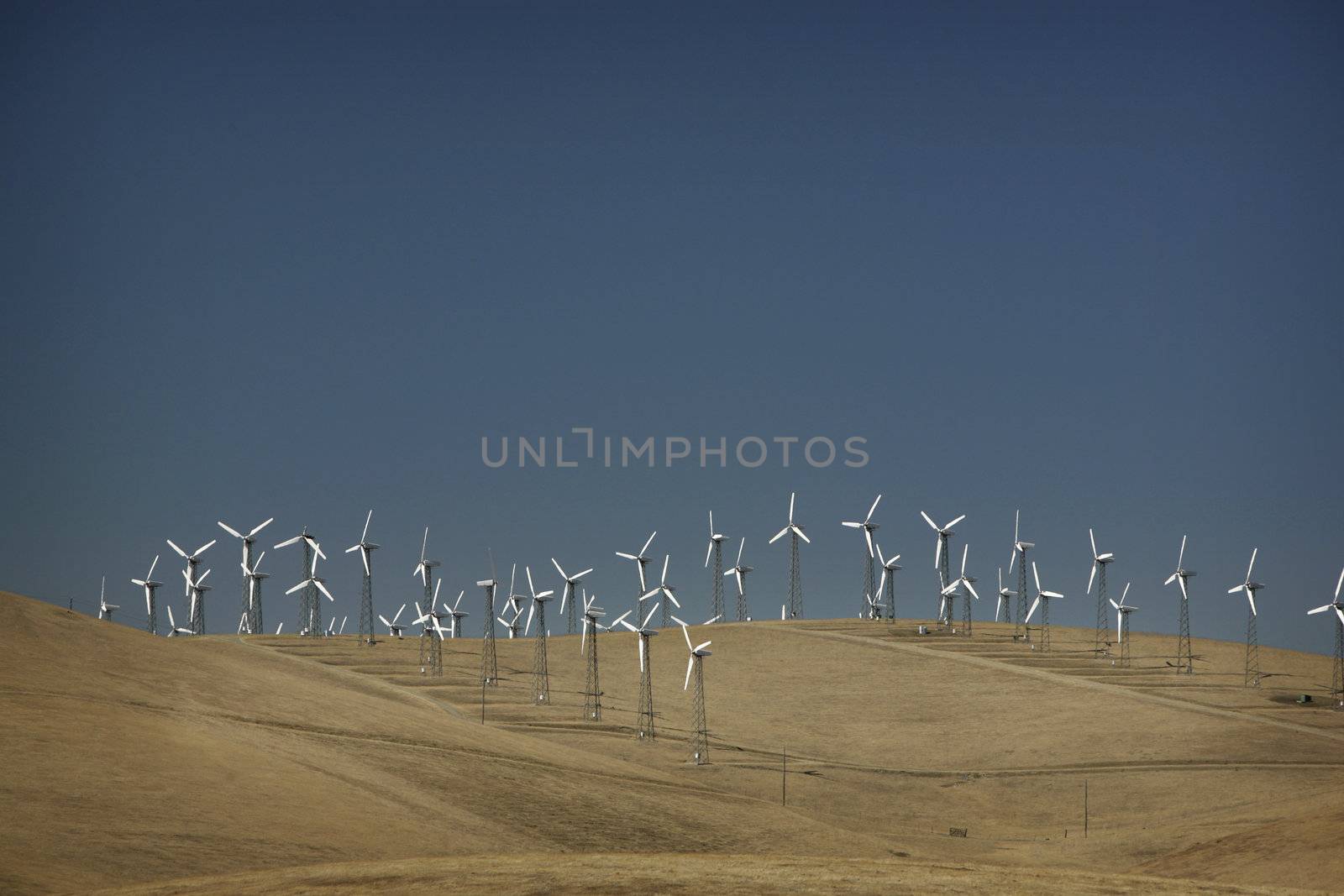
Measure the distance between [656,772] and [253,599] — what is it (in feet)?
324

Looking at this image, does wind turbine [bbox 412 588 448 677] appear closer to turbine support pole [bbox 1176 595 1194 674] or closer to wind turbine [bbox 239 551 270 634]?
wind turbine [bbox 239 551 270 634]

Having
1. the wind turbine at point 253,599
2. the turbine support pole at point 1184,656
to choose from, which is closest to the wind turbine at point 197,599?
the wind turbine at point 253,599

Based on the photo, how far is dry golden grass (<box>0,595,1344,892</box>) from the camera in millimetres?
49500

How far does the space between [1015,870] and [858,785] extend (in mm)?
56368

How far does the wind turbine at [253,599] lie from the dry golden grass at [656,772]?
7976mm

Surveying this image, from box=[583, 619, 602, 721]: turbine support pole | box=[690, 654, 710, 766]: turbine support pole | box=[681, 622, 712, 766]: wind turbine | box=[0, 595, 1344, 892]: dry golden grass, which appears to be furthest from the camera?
box=[583, 619, 602, 721]: turbine support pole

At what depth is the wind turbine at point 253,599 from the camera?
574 ft

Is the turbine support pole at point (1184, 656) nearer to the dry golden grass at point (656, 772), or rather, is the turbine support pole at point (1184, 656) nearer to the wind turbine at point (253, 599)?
the dry golden grass at point (656, 772)

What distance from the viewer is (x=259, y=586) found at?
179875mm

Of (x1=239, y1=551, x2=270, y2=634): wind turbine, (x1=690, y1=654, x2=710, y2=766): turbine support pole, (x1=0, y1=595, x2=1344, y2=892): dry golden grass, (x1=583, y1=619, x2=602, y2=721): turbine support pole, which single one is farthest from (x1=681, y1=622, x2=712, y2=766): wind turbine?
(x1=239, y1=551, x2=270, y2=634): wind turbine

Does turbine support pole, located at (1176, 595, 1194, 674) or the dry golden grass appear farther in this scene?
turbine support pole, located at (1176, 595, 1194, 674)

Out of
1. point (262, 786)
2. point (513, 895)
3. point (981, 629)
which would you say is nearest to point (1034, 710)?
point (981, 629)

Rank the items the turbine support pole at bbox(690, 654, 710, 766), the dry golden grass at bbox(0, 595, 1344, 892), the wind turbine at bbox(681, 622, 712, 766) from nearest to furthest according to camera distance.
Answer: the dry golden grass at bbox(0, 595, 1344, 892)
the turbine support pole at bbox(690, 654, 710, 766)
the wind turbine at bbox(681, 622, 712, 766)

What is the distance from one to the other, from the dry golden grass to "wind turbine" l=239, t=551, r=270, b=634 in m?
7.98
